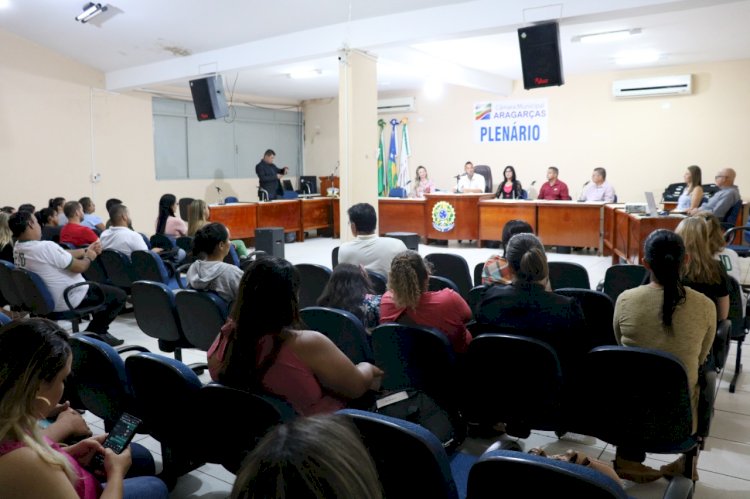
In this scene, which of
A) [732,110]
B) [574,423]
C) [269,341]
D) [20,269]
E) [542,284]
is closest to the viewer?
[269,341]

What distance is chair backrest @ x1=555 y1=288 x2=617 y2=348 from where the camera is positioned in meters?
3.04

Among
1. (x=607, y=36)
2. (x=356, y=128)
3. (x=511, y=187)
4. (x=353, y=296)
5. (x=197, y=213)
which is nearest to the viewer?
(x=353, y=296)

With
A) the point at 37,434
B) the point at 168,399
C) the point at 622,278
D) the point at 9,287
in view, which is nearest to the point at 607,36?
the point at 622,278

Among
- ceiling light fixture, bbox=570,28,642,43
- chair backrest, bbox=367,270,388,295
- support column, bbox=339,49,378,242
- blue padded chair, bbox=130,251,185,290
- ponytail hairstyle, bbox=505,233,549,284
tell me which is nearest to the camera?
ponytail hairstyle, bbox=505,233,549,284

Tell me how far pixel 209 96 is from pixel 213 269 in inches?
253

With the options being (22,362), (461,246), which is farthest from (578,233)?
(22,362)

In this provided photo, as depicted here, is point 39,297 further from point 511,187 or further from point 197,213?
point 511,187

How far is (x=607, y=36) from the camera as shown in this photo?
8070 mm

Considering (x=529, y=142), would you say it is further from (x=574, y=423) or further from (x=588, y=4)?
(x=574, y=423)

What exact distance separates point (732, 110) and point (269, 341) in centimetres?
1054

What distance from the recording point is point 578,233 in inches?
354

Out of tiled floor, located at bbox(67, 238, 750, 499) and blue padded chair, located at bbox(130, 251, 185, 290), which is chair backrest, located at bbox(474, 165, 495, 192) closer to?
blue padded chair, located at bbox(130, 251, 185, 290)

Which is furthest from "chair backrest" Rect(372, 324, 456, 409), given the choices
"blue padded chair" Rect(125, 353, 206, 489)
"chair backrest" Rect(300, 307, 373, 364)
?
"blue padded chair" Rect(125, 353, 206, 489)

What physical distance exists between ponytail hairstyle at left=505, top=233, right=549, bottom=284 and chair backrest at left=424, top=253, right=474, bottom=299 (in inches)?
68.6
